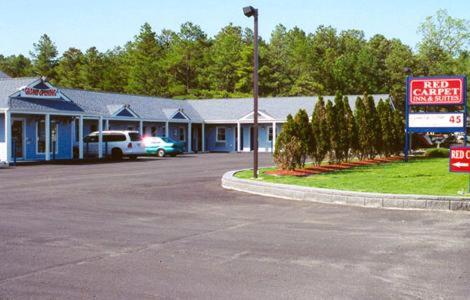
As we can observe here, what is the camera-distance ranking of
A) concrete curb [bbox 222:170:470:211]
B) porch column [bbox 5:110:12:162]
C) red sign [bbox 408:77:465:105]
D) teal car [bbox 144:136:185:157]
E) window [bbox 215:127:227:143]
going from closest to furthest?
concrete curb [bbox 222:170:470:211], red sign [bbox 408:77:465:105], porch column [bbox 5:110:12:162], teal car [bbox 144:136:185:157], window [bbox 215:127:227:143]

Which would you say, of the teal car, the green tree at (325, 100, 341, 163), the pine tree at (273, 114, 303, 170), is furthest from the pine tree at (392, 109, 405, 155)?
the teal car

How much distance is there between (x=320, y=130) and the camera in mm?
23250

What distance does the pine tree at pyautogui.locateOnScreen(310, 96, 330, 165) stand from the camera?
901 inches

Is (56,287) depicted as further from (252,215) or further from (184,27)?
(184,27)

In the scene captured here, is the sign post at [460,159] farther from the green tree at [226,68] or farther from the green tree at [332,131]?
the green tree at [226,68]

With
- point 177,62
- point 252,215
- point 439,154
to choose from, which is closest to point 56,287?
point 252,215

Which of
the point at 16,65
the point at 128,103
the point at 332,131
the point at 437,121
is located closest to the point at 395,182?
the point at 332,131

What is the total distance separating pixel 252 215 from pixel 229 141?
42686mm

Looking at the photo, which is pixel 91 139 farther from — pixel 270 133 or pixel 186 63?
pixel 186 63

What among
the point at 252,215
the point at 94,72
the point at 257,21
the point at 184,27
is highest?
the point at 184,27

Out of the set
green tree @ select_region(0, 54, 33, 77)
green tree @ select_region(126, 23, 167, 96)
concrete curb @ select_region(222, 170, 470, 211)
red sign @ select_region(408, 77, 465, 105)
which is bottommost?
concrete curb @ select_region(222, 170, 470, 211)

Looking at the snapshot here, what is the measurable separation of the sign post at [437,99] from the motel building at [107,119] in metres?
19.2

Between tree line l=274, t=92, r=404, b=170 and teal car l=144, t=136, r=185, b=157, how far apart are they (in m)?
14.9

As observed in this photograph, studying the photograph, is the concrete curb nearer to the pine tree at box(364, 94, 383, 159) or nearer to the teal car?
the pine tree at box(364, 94, 383, 159)
